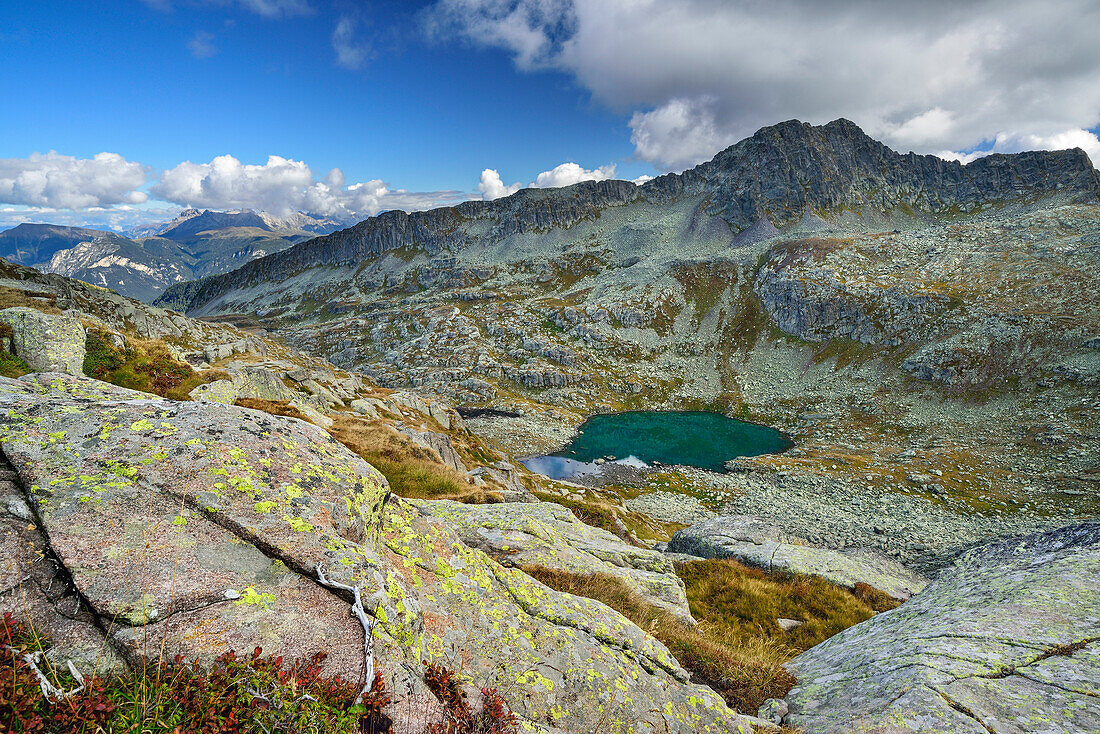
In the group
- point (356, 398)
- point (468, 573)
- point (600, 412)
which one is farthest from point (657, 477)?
point (468, 573)

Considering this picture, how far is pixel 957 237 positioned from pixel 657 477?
12837cm

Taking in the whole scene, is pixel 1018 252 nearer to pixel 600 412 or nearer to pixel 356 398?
pixel 600 412

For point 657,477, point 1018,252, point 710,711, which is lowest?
point 657,477

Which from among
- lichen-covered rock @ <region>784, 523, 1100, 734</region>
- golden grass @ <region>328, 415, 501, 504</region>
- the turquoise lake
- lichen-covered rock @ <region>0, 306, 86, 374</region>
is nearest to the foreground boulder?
lichen-covered rock @ <region>784, 523, 1100, 734</region>

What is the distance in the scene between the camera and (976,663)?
27.0ft

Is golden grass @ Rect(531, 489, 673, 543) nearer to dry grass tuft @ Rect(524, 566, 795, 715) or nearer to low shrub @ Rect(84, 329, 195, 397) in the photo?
dry grass tuft @ Rect(524, 566, 795, 715)

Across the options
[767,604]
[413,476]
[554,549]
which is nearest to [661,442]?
[767,604]

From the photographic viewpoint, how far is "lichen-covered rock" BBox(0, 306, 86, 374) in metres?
18.4

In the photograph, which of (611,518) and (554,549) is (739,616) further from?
(611,518)

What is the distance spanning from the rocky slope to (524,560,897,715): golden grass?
2383 cm

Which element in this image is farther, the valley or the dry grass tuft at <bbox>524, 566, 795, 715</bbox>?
the dry grass tuft at <bbox>524, 566, 795, 715</bbox>

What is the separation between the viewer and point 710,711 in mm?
7305

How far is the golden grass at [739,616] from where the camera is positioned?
9.15 m

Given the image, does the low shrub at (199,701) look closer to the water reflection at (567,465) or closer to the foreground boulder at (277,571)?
the foreground boulder at (277,571)
